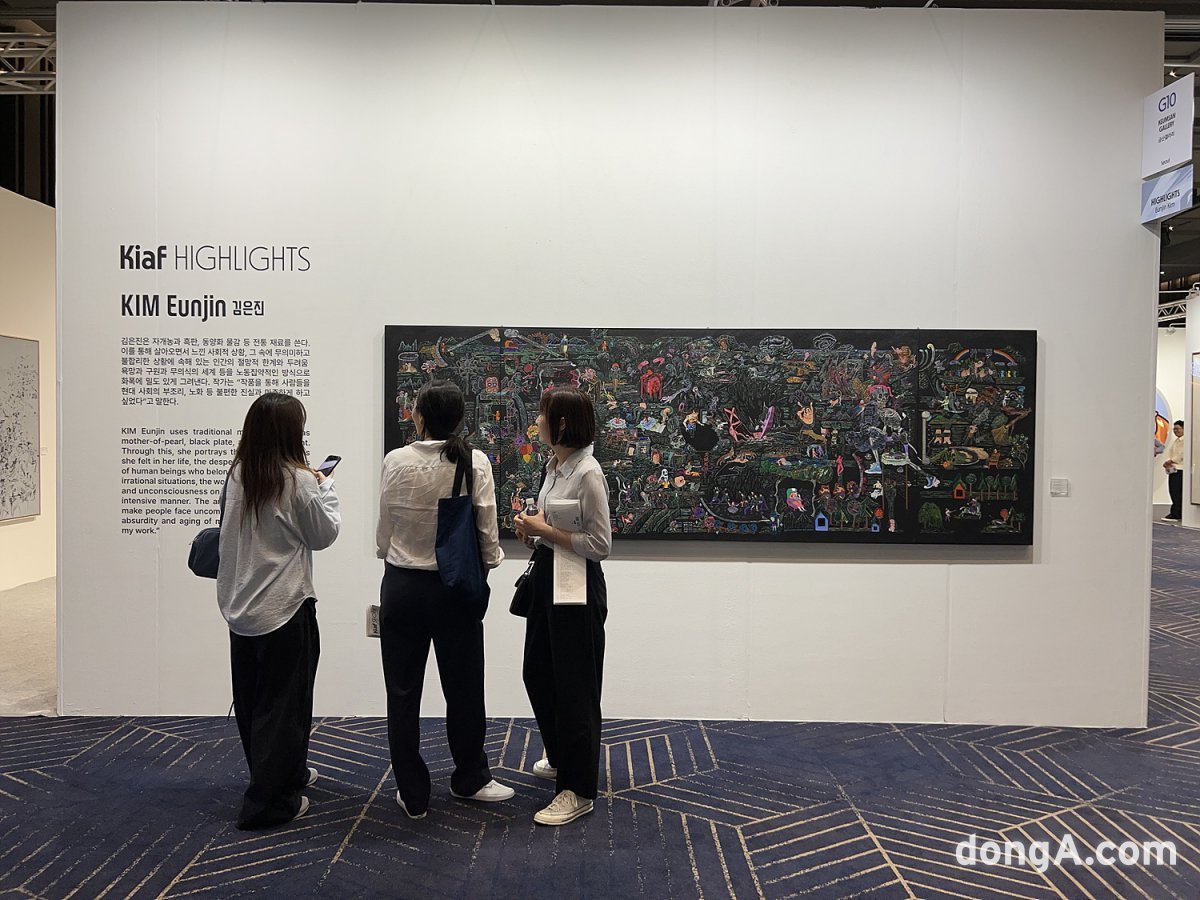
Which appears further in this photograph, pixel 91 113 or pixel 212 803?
pixel 91 113

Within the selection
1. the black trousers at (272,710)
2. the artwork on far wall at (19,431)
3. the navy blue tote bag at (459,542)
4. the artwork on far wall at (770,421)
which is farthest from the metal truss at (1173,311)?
the artwork on far wall at (19,431)

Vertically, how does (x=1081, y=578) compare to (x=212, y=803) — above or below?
above

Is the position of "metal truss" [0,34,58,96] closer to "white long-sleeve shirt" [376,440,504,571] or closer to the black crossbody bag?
"white long-sleeve shirt" [376,440,504,571]

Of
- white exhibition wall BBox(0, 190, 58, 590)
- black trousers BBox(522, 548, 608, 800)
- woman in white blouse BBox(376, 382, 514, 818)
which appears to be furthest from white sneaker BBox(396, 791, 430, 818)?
white exhibition wall BBox(0, 190, 58, 590)

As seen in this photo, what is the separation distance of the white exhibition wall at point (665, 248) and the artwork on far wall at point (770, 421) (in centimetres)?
14

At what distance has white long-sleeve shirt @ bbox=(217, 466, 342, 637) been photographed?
3172 mm

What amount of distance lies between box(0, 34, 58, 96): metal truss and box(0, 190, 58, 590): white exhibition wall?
5.59ft

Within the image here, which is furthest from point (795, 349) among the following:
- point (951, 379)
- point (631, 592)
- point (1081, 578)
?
point (1081, 578)

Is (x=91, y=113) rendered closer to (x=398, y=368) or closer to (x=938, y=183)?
(x=398, y=368)

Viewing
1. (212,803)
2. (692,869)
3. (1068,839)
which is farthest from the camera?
(212,803)

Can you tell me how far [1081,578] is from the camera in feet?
15.0

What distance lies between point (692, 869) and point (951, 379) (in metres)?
2.92

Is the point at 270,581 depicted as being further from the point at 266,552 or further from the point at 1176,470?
the point at 1176,470

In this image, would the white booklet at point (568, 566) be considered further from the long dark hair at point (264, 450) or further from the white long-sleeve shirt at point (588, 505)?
the long dark hair at point (264, 450)
